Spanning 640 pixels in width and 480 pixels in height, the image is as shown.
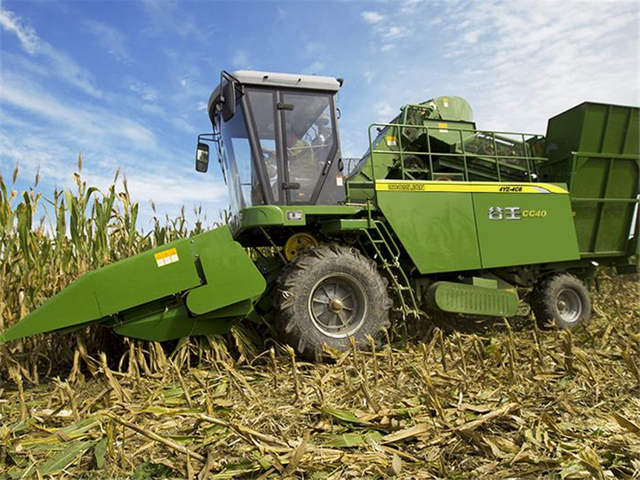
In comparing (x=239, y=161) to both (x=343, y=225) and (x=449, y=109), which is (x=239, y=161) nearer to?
(x=343, y=225)

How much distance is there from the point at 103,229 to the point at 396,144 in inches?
152

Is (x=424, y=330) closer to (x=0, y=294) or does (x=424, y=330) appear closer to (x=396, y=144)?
(x=396, y=144)

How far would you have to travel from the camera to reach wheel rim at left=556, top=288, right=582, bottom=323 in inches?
231

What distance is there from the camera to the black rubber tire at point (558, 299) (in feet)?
18.4

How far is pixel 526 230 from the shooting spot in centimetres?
557

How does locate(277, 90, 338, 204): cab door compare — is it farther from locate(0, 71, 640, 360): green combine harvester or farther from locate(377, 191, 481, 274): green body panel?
locate(377, 191, 481, 274): green body panel

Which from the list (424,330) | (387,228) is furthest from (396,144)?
(424,330)

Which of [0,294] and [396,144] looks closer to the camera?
[0,294]

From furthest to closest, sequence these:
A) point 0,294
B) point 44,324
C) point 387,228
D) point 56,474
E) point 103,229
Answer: point 387,228
point 103,229
point 0,294
point 44,324
point 56,474

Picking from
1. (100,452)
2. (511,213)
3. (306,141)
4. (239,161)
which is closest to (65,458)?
(100,452)

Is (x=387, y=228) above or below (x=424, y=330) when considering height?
above

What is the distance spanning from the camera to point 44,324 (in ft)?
10.7

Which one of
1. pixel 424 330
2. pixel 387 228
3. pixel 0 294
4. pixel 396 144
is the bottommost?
pixel 424 330

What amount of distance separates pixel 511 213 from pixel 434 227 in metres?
1.24
